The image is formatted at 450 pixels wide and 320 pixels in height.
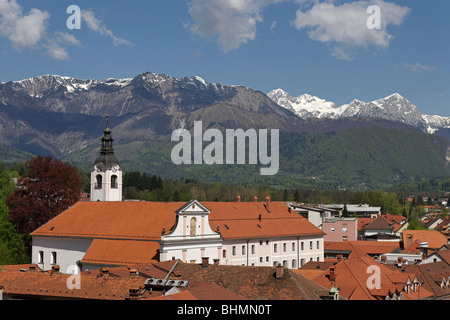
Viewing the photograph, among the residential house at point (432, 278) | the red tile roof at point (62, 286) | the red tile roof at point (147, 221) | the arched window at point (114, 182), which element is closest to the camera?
the red tile roof at point (62, 286)

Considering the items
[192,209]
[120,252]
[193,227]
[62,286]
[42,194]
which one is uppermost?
[42,194]

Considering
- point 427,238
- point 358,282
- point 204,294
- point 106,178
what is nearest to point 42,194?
point 106,178

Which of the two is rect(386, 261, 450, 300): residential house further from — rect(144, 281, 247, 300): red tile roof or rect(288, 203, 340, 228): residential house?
rect(288, 203, 340, 228): residential house

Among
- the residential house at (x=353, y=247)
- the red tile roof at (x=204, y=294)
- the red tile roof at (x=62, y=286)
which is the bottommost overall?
the residential house at (x=353, y=247)

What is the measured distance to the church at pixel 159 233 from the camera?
185 feet

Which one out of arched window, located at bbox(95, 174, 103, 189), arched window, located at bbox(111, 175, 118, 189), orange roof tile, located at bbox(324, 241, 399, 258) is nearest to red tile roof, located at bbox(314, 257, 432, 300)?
arched window, located at bbox(111, 175, 118, 189)

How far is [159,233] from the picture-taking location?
56719mm

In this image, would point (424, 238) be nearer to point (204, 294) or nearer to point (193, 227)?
point (193, 227)

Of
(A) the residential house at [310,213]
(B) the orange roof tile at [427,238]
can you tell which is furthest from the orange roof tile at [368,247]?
(A) the residential house at [310,213]

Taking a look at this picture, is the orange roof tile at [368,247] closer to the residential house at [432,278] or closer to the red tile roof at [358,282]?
the residential house at [432,278]

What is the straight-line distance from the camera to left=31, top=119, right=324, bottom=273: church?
56312 mm

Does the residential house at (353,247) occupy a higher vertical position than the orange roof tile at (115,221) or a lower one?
lower
